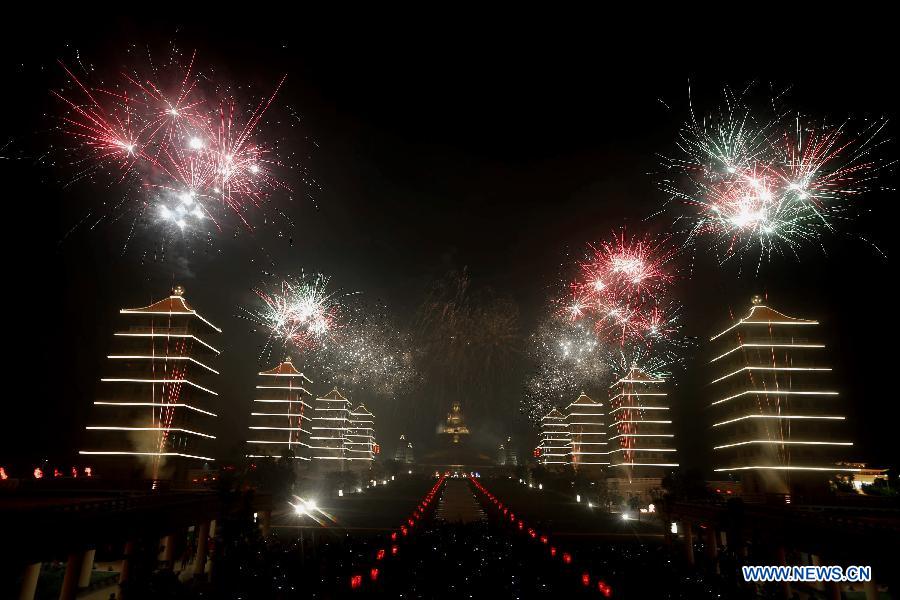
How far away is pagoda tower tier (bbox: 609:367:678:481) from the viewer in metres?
81.5

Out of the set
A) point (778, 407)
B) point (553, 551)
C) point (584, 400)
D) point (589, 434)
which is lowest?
point (553, 551)

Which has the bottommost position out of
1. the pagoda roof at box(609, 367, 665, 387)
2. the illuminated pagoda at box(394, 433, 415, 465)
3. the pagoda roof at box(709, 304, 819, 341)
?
the illuminated pagoda at box(394, 433, 415, 465)

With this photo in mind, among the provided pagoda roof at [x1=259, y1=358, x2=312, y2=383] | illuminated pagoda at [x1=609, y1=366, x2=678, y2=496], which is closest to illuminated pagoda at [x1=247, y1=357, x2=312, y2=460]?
pagoda roof at [x1=259, y1=358, x2=312, y2=383]

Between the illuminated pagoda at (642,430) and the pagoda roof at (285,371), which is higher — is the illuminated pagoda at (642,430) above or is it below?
below

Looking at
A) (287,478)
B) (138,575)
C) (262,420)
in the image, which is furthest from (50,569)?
(262,420)

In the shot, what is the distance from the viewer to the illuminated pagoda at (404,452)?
517 feet

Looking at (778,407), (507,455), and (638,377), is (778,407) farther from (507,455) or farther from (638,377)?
(507,455)

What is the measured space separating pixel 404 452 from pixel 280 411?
74881 millimetres

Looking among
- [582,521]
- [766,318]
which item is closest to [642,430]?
[766,318]

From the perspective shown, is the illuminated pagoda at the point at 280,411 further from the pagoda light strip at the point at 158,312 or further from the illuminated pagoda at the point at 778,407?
the illuminated pagoda at the point at 778,407

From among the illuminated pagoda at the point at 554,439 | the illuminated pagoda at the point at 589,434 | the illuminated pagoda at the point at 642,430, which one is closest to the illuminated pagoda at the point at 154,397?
the illuminated pagoda at the point at 642,430

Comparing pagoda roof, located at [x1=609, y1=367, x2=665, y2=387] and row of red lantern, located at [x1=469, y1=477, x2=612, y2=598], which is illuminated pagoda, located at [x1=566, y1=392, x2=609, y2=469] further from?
row of red lantern, located at [x1=469, y1=477, x2=612, y2=598]

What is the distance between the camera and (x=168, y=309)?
6600cm

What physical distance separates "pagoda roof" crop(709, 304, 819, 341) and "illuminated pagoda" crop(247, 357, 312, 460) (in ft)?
222
